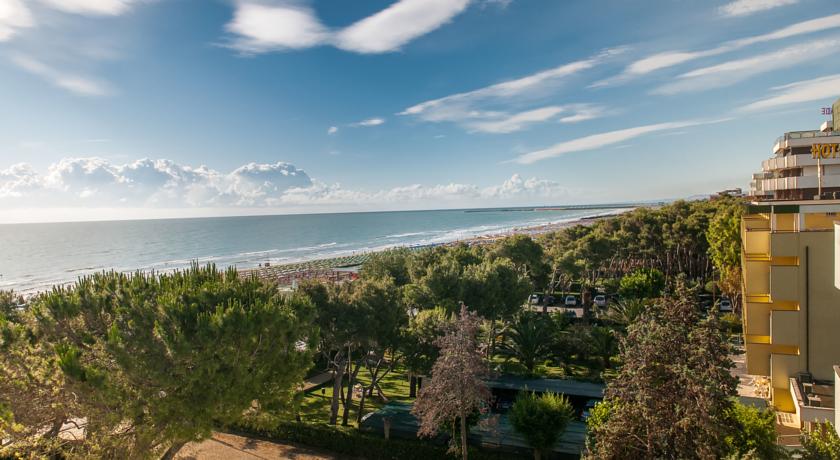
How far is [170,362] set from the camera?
38.3 ft

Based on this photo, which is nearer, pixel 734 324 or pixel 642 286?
pixel 734 324

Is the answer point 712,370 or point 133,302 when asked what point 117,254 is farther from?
point 712,370

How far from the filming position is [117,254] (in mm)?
101938

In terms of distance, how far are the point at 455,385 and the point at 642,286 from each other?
22.9m

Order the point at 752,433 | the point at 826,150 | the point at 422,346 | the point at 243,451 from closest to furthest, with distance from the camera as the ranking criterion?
the point at 752,433, the point at 243,451, the point at 422,346, the point at 826,150

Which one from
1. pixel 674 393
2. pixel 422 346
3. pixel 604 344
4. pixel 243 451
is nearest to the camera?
pixel 674 393

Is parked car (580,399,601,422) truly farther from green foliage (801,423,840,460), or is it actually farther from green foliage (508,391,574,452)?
green foliage (801,423,840,460)

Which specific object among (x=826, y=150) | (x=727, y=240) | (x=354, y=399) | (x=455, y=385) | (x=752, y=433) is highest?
(x=826, y=150)

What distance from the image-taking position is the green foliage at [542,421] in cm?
1410

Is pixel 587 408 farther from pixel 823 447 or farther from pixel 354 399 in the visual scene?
pixel 823 447

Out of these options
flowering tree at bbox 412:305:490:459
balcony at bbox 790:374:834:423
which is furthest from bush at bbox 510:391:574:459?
balcony at bbox 790:374:834:423

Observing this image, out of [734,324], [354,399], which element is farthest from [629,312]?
[354,399]

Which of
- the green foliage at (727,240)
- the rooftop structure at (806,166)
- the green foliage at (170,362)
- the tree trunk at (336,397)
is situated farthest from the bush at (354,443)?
the green foliage at (727,240)

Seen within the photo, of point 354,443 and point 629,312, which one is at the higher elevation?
point 629,312
